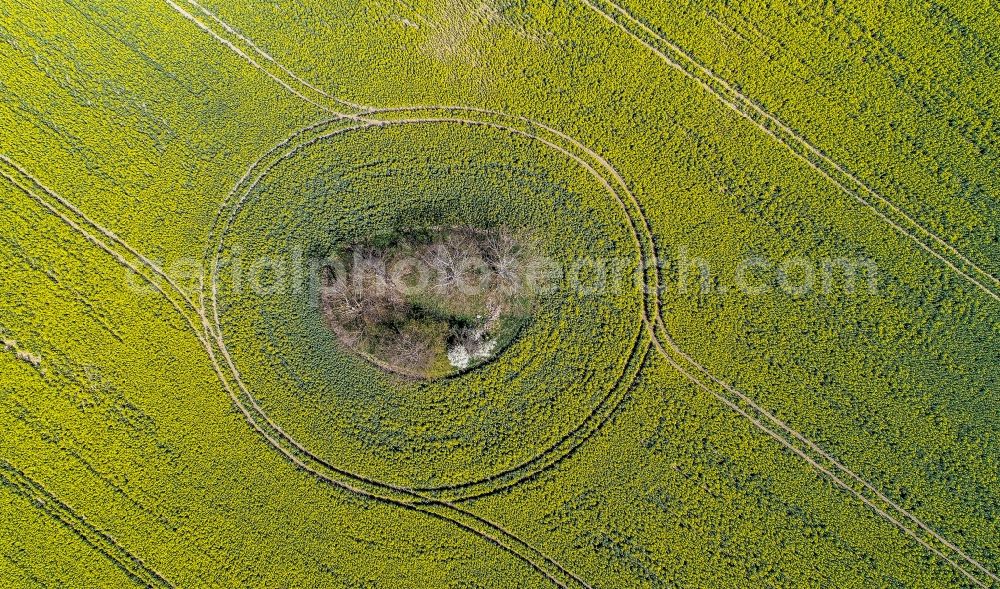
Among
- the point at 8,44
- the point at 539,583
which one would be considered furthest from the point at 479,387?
the point at 8,44

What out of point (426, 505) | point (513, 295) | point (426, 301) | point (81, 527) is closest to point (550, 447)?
point (426, 505)

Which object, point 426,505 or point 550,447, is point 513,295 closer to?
point 550,447

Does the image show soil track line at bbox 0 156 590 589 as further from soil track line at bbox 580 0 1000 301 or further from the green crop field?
soil track line at bbox 580 0 1000 301

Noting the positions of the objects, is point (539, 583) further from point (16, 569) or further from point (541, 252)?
point (16, 569)

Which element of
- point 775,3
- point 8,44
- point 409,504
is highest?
point 775,3

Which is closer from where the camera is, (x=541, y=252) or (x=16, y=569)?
(x=16, y=569)

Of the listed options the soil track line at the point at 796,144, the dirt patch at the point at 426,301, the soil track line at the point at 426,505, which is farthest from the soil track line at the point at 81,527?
the soil track line at the point at 796,144
